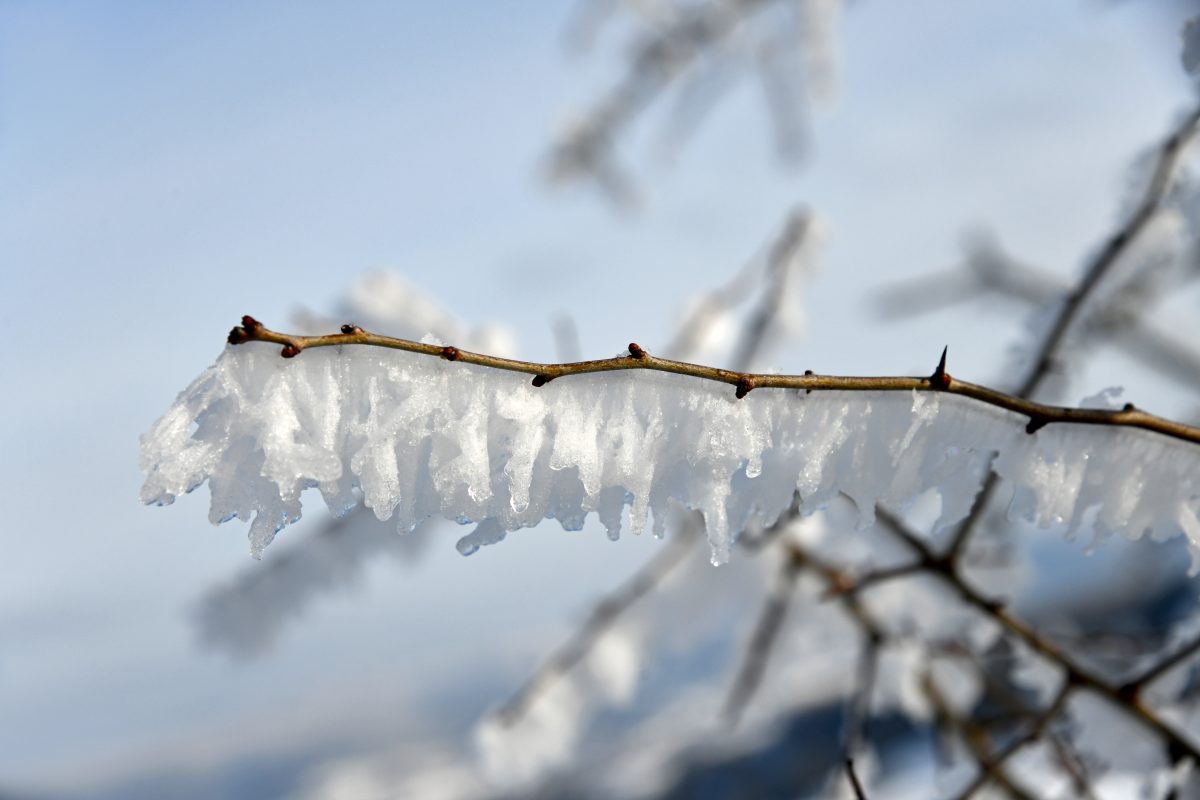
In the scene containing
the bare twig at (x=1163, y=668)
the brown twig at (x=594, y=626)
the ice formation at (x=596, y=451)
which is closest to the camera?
the ice formation at (x=596, y=451)

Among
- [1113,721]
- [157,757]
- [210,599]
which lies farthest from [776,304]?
[157,757]

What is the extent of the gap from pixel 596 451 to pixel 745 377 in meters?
0.16

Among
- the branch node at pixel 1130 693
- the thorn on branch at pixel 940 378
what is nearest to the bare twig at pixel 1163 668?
the branch node at pixel 1130 693

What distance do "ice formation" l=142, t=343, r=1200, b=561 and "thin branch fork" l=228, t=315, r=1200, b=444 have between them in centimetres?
1

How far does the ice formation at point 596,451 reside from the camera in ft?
2.52

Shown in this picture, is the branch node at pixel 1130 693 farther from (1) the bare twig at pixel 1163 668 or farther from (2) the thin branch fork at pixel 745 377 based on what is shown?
(2) the thin branch fork at pixel 745 377

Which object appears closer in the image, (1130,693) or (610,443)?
(610,443)

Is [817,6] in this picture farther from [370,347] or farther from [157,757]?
[157,757]

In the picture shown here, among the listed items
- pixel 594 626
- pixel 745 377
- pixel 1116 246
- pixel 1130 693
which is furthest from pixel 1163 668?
pixel 594 626

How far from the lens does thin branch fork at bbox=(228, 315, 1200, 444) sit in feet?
2.53

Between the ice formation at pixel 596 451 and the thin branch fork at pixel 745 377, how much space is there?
14 mm

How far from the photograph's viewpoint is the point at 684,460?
0.85 meters

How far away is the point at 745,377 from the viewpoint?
2.67 feet

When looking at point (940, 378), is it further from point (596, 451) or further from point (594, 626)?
point (594, 626)
